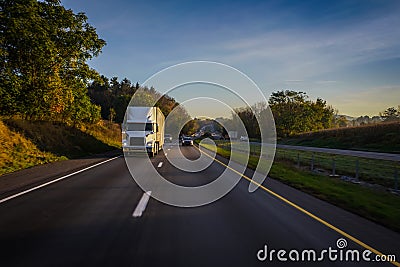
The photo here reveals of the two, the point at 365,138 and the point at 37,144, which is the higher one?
the point at 365,138

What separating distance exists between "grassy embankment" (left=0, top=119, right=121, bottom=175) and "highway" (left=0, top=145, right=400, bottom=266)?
29.0ft

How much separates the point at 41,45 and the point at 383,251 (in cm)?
2242

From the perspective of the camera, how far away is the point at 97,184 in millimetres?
11141

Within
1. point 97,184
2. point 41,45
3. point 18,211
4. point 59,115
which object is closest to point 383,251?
point 18,211

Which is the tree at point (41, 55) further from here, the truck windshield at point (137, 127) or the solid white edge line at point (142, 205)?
the solid white edge line at point (142, 205)

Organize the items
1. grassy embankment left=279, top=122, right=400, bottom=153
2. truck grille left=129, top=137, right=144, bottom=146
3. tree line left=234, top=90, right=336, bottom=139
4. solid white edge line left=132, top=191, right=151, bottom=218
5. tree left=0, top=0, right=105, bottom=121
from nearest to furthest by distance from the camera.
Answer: solid white edge line left=132, top=191, right=151, bottom=218
tree left=0, top=0, right=105, bottom=121
truck grille left=129, top=137, right=144, bottom=146
grassy embankment left=279, top=122, right=400, bottom=153
tree line left=234, top=90, right=336, bottom=139

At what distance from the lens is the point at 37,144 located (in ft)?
74.6

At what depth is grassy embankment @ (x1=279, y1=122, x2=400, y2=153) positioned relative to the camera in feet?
119

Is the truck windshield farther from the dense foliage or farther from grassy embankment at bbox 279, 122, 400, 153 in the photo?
the dense foliage

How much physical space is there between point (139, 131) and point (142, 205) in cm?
1661

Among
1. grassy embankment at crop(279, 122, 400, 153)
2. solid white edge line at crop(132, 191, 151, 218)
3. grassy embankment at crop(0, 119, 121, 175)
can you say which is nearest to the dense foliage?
grassy embankment at crop(279, 122, 400, 153)

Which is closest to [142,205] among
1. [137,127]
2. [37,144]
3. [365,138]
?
[137,127]

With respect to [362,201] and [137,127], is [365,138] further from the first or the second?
[362,201]

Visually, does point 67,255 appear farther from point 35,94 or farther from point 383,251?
point 35,94
